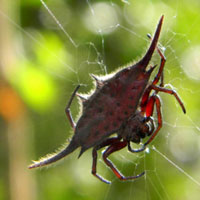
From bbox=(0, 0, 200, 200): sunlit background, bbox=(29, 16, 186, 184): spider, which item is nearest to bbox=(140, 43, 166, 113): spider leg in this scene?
bbox=(29, 16, 186, 184): spider

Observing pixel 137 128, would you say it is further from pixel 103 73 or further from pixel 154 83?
pixel 103 73

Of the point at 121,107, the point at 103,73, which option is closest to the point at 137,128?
the point at 121,107

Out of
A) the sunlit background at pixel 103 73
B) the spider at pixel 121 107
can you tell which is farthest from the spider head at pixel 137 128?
the sunlit background at pixel 103 73

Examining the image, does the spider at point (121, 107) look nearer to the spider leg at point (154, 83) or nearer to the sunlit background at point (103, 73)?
the spider leg at point (154, 83)

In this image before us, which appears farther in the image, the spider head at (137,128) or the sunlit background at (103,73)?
the sunlit background at (103,73)

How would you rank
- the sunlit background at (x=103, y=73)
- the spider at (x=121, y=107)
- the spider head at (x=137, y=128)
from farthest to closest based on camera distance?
the sunlit background at (x=103, y=73) < the spider head at (x=137, y=128) < the spider at (x=121, y=107)

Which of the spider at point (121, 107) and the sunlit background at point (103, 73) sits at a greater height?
the spider at point (121, 107)

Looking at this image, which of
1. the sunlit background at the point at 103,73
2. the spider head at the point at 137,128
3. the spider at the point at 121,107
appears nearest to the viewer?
the spider at the point at 121,107

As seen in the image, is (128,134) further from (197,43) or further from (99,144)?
(197,43)
